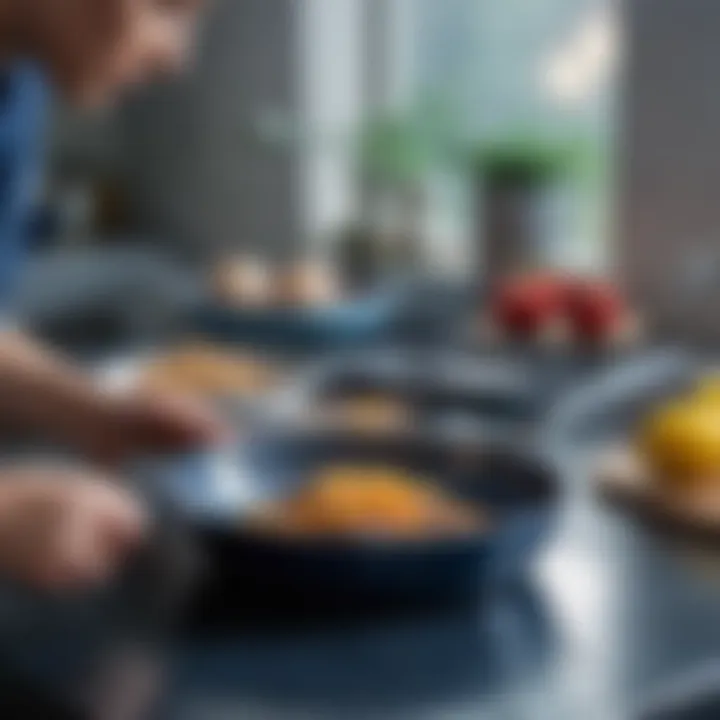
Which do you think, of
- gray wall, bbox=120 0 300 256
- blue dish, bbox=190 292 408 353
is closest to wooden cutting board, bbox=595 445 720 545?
blue dish, bbox=190 292 408 353

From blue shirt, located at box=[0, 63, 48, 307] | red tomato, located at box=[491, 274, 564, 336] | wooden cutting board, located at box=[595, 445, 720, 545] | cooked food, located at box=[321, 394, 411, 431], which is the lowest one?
wooden cutting board, located at box=[595, 445, 720, 545]

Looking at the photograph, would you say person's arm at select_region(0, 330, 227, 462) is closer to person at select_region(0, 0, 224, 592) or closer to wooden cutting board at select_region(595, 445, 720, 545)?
person at select_region(0, 0, 224, 592)

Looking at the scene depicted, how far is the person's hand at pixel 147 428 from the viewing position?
1.06 meters

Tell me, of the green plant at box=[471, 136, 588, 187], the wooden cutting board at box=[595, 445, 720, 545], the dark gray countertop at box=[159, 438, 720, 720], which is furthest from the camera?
the green plant at box=[471, 136, 588, 187]

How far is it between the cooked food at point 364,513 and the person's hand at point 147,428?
5.0 inches

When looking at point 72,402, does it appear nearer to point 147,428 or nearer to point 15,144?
point 147,428

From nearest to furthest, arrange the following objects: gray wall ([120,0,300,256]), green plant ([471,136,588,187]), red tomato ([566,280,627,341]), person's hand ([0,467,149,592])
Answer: person's hand ([0,467,149,592])
red tomato ([566,280,627,341])
green plant ([471,136,588,187])
gray wall ([120,0,300,256])

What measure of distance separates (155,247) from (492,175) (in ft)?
2.08

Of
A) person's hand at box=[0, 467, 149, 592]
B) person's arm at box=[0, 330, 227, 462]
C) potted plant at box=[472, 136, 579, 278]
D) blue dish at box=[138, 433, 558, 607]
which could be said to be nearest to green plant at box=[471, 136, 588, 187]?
potted plant at box=[472, 136, 579, 278]

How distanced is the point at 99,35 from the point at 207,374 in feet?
1.30

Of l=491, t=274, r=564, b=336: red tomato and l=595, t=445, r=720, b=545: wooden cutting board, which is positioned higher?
l=491, t=274, r=564, b=336: red tomato

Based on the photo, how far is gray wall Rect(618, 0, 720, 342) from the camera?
1.62 meters

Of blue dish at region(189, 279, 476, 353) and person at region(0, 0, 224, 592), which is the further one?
blue dish at region(189, 279, 476, 353)

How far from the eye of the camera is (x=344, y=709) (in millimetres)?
731
